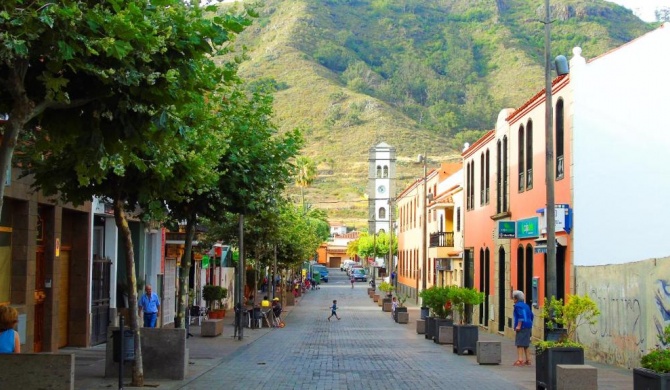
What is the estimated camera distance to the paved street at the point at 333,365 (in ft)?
59.0

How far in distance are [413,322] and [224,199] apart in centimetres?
2451

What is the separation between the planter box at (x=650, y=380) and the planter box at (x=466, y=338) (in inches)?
524

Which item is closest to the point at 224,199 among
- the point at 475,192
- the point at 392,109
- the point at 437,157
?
the point at 475,192

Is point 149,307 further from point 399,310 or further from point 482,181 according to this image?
point 399,310

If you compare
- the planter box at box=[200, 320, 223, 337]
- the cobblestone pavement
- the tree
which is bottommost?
the cobblestone pavement

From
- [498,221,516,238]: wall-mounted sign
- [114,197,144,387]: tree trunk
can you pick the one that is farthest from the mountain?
[114,197,144,387]: tree trunk

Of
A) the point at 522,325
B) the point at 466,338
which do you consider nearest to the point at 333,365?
the point at 522,325

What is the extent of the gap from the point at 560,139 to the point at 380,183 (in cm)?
11745

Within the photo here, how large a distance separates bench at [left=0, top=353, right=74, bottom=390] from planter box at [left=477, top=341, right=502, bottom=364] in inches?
461

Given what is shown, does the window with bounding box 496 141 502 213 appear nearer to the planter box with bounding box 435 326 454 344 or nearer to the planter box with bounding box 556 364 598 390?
the planter box with bounding box 435 326 454 344

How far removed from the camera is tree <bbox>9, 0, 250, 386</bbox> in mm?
9086

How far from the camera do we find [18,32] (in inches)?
348

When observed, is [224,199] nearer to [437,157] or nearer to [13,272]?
[13,272]

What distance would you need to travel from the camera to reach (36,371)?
42.4 ft
